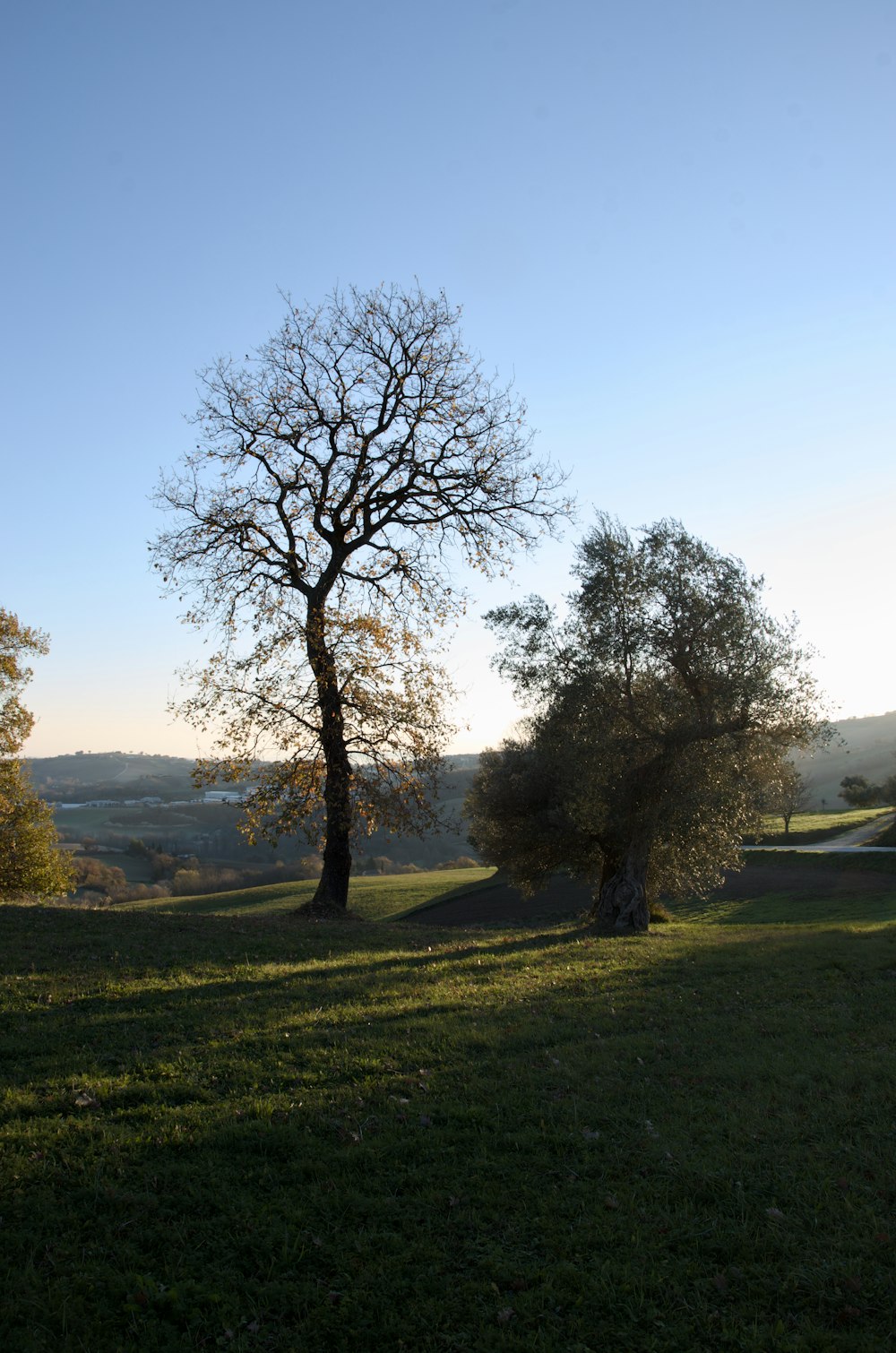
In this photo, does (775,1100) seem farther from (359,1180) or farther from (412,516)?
(412,516)

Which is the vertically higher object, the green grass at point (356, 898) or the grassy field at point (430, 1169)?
the grassy field at point (430, 1169)

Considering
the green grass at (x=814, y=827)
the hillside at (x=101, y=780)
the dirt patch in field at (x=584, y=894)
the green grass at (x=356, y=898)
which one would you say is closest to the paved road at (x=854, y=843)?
the green grass at (x=814, y=827)

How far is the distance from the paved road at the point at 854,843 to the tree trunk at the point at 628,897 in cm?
2030

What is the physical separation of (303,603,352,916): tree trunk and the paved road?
28.6 metres

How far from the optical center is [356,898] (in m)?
47.8

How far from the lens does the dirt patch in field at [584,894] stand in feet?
110

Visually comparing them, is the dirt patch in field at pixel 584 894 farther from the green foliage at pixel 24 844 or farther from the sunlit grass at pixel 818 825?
the green foliage at pixel 24 844

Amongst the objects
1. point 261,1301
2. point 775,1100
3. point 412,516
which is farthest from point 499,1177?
point 412,516

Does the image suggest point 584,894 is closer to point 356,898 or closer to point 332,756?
point 356,898

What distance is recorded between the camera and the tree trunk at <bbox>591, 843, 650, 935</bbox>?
23.6m

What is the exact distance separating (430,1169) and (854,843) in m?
46.8

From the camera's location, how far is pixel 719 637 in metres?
22.6

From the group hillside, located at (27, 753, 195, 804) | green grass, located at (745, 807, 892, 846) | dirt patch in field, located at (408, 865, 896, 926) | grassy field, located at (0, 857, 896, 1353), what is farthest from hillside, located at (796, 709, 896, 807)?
grassy field, located at (0, 857, 896, 1353)

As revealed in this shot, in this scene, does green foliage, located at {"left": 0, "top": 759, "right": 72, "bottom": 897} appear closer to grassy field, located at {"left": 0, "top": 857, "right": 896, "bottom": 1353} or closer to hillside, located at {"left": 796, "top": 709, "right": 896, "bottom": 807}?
grassy field, located at {"left": 0, "top": 857, "right": 896, "bottom": 1353}
